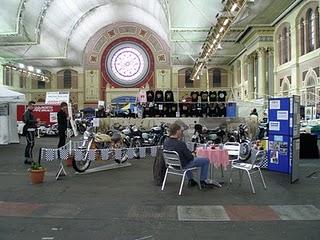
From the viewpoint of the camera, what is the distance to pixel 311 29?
2281 cm

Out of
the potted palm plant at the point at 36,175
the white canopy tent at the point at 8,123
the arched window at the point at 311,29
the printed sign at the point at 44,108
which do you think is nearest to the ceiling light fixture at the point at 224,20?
the arched window at the point at 311,29

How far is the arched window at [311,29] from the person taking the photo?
22438 mm

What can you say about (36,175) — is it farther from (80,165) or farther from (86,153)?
(80,165)

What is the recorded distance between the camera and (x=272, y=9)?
25.1m

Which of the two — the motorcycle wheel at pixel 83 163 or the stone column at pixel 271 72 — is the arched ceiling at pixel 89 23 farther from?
the motorcycle wheel at pixel 83 163

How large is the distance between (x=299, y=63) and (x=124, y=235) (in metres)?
20.7

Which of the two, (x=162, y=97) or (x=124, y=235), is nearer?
(x=124, y=235)

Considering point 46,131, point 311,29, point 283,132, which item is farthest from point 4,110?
point 283,132

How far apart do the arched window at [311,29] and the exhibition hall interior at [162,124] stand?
98 mm

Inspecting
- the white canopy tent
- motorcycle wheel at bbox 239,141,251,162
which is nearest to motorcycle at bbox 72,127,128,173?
motorcycle wheel at bbox 239,141,251,162

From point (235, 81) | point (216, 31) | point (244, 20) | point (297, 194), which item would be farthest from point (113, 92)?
point (297, 194)

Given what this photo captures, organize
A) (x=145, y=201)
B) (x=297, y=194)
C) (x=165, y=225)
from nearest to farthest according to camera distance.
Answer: (x=165, y=225) → (x=145, y=201) → (x=297, y=194)

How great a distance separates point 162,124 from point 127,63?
3066 cm

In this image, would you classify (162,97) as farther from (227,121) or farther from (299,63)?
(299,63)
